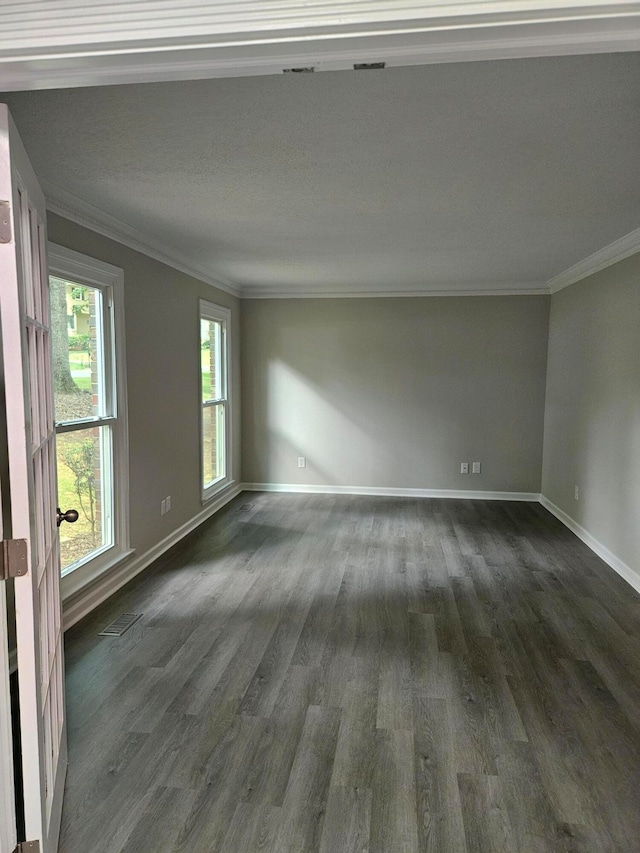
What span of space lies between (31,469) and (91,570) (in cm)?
225

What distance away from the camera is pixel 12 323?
139 centimetres

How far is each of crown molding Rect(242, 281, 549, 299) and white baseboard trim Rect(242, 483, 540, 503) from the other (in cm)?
223

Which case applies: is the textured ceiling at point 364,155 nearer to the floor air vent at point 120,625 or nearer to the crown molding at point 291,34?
the crown molding at point 291,34

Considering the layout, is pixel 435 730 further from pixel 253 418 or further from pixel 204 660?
pixel 253 418

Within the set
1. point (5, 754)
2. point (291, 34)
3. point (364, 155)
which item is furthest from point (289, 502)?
point (291, 34)

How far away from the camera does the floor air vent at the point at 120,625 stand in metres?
3.14

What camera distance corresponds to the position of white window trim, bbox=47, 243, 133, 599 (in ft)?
11.0

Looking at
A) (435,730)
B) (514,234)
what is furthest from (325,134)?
(435,730)

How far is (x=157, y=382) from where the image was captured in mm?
4332

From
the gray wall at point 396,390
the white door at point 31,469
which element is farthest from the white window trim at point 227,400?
the white door at point 31,469

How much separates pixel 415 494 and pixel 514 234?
11.2ft

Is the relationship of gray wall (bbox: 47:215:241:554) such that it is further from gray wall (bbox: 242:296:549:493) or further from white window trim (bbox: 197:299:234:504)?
gray wall (bbox: 242:296:549:493)

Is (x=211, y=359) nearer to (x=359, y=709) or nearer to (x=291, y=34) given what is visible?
(x=359, y=709)

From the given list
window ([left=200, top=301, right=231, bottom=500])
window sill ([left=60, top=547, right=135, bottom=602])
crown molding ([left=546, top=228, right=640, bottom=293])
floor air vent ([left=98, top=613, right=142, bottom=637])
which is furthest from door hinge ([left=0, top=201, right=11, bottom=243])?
window ([left=200, top=301, right=231, bottom=500])
